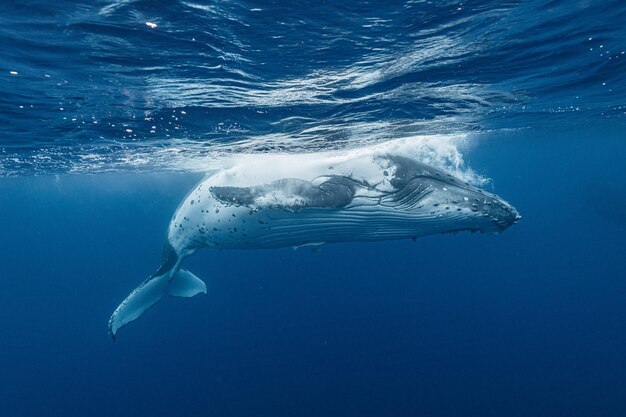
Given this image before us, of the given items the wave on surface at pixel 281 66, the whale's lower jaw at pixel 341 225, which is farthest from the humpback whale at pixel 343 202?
the wave on surface at pixel 281 66

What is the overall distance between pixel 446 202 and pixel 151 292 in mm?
7396

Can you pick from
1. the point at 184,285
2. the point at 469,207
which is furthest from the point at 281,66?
the point at 184,285

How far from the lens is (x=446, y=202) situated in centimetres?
519

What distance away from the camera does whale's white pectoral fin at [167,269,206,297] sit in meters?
10.4

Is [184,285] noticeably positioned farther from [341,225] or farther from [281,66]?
[341,225]

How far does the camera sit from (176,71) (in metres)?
8.55

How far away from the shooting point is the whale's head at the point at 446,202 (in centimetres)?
511

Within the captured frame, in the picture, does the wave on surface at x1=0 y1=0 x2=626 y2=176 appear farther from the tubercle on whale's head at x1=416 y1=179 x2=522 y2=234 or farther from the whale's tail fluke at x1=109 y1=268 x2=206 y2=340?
the whale's tail fluke at x1=109 y1=268 x2=206 y2=340

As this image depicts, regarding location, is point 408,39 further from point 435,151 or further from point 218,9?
point 435,151

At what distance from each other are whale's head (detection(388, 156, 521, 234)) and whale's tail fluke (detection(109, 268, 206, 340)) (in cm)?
641

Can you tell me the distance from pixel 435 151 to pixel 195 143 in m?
14.4

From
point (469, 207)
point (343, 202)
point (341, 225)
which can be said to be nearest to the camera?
point (469, 207)

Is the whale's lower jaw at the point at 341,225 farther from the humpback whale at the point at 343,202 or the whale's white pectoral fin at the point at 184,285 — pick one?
the whale's white pectoral fin at the point at 184,285

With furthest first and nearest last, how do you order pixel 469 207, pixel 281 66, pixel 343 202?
1. pixel 281 66
2. pixel 343 202
3. pixel 469 207
